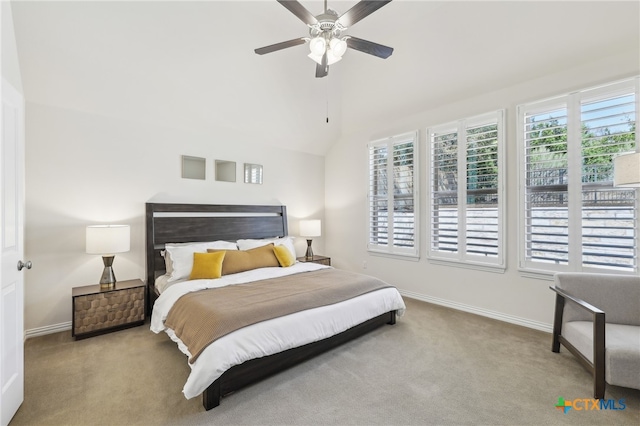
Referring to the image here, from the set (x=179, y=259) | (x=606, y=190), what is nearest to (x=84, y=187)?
(x=179, y=259)

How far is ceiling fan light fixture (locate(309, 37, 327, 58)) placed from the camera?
2329mm

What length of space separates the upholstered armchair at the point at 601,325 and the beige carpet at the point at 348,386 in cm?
20

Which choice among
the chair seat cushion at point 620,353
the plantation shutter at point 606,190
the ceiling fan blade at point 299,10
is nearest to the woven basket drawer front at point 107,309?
the ceiling fan blade at point 299,10

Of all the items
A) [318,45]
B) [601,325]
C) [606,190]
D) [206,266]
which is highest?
[318,45]

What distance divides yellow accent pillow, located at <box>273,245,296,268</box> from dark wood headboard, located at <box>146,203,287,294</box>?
2.92 ft

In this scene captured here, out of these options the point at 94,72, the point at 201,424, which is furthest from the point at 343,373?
the point at 94,72

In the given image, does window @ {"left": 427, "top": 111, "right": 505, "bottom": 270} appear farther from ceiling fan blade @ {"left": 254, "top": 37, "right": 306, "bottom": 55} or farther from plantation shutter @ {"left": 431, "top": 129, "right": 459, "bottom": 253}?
ceiling fan blade @ {"left": 254, "top": 37, "right": 306, "bottom": 55}

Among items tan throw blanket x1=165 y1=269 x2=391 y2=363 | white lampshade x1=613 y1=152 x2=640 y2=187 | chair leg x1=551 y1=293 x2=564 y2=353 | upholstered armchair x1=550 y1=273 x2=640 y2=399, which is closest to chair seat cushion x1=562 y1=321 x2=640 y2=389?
upholstered armchair x1=550 y1=273 x2=640 y2=399

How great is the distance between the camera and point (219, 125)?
4.43 m

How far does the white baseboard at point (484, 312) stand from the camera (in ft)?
11.0

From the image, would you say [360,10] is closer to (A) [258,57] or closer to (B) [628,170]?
(A) [258,57]

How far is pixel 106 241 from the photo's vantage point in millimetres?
3176

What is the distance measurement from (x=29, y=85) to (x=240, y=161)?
2.53 metres

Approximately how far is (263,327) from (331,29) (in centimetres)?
242
